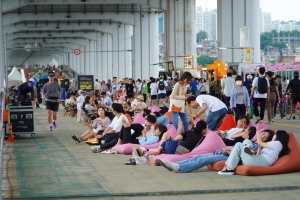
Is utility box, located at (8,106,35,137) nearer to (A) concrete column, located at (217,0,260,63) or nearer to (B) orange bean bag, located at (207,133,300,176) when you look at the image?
(B) orange bean bag, located at (207,133,300,176)

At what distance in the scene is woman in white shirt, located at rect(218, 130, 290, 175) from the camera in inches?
497

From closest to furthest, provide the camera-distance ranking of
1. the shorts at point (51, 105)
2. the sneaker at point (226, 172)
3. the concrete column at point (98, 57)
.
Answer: the sneaker at point (226, 172) < the shorts at point (51, 105) < the concrete column at point (98, 57)

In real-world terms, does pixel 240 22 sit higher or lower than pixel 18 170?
higher

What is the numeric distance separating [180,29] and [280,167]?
177ft

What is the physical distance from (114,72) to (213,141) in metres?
83.4

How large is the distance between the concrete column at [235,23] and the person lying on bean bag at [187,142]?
42.7 meters

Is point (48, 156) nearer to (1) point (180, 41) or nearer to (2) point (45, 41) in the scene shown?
(1) point (180, 41)

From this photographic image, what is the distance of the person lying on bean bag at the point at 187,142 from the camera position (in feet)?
47.7

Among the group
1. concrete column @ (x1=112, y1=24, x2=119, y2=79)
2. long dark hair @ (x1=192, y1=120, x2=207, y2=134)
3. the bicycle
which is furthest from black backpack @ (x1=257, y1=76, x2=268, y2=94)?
concrete column @ (x1=112, y1=24, x2=119, y2=79)

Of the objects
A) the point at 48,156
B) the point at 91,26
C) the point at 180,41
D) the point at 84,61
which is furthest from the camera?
the point at 84,61

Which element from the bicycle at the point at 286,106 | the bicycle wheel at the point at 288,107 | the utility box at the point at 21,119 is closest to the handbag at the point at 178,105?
the utility box at the point at 21,119

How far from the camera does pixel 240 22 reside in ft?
189

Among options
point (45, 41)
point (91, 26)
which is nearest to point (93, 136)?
point (91, 26)

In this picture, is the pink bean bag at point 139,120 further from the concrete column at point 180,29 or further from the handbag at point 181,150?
the concrete column at point 180,29
